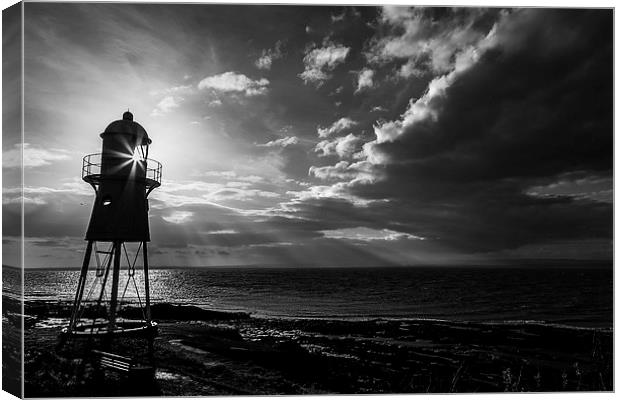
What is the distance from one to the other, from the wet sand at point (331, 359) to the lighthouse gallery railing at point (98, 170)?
399 cm

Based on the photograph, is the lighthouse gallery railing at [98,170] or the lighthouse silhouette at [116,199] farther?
the lighthouse gallery railing at [98,170]

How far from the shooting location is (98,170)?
11812mm

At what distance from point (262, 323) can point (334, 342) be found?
7.96 metres

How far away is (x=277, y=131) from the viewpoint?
14.5 meters

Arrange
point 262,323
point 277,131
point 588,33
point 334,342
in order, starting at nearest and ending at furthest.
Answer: point 588,33, point 277,131, point 334,342, point 262,323

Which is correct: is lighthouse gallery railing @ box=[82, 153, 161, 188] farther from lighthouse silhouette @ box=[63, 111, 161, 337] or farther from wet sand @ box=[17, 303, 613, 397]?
wet sand @ box=[17, 303, 613, 397]

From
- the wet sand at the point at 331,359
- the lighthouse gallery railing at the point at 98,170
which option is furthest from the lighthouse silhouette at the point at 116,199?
the wet sand at the point at 331,359

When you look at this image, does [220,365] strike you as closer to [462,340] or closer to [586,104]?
[462,340]

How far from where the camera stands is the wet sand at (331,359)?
431 inches

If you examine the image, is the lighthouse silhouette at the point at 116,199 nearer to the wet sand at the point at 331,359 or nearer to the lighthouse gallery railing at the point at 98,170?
the lighthouse gallery railing at the point at 98,170

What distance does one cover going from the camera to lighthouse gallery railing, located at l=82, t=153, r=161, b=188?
38.4 ft

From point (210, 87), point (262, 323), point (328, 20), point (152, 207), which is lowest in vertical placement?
point (262, 323)

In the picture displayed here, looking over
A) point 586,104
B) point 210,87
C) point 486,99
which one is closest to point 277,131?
point 210,87

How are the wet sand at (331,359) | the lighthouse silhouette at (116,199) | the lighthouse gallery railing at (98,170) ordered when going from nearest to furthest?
the wet sand at (331,359) → the lighthouse silhouette at (116,199) → the lighthouse gallery railing at (98,170)
